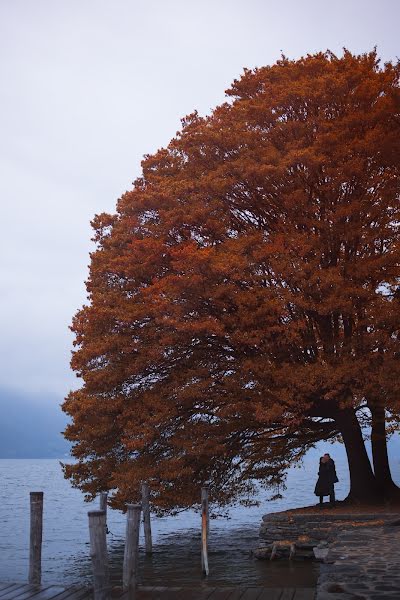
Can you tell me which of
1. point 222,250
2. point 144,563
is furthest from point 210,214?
point 144,563

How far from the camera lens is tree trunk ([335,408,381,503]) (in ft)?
73.2

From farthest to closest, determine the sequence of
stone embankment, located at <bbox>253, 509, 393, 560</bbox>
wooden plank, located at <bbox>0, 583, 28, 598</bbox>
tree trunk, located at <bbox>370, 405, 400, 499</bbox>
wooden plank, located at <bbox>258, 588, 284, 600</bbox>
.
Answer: tree trunk, located at <bbox>370, 405, 400, 499</bbox> < stone embankment, located at <bbox>253, 509, 393, 560</bbox> < wooden plank, located at <bbox>0, 583, 28, 598</bbox> < wooden plank, located at <bbox>258, 588, 284, 600</bbox>

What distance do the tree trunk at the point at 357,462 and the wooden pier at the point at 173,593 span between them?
1088 centimetres

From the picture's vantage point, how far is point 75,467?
23250 millimetres

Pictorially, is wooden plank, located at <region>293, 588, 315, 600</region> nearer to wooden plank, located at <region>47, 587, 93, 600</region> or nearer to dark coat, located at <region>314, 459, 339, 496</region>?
wooden plank, located at <region>47, 587, 93, 600</region>

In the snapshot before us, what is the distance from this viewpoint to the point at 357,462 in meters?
22.9

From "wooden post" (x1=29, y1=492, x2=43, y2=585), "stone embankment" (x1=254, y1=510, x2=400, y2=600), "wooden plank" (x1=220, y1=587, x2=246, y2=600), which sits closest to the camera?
"stone embankment" (x1=254, y1=510, x2=400, y2=600)

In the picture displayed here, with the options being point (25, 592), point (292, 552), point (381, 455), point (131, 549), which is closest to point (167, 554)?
point (292, 552)

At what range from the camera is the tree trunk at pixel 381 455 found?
22.5m

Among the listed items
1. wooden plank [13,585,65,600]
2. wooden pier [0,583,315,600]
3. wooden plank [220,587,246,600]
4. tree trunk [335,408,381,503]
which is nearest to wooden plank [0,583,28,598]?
wooden pier [0,583,315,600]

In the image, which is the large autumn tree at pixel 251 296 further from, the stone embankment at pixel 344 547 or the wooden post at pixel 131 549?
the wooden post at pixel 131 549

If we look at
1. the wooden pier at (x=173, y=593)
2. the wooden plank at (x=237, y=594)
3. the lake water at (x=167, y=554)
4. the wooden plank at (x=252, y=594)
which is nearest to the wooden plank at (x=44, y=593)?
the wooden pier at (x=173, y=593)

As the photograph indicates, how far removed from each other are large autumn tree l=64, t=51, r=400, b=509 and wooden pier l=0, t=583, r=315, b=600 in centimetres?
678

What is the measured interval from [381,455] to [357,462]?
1502 millimetres
